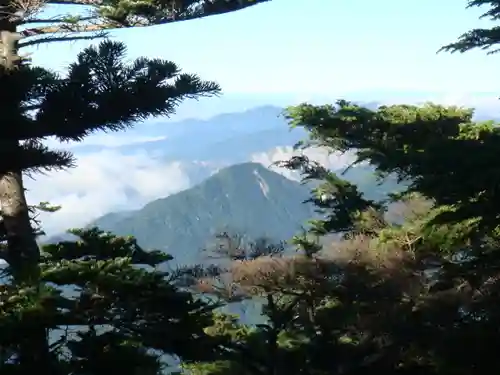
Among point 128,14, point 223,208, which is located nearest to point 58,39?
point 128,14

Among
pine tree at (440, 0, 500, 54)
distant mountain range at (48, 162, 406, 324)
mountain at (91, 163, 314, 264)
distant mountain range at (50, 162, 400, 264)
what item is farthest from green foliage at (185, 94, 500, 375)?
distant mountain range at (50, 162, 400, 264)

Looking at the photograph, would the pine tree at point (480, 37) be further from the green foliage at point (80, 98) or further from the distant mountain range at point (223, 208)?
the distant mountain range at point (223, 208)

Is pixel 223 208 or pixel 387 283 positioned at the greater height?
pixel 387 283

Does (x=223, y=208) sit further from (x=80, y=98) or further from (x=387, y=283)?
(x=80, y=98)

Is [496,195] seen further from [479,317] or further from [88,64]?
[88,64]

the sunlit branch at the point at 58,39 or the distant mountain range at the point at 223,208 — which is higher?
the sunlit branch at the point at 58,39

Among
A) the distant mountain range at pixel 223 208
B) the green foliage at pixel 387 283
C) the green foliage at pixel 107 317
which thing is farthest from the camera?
the distant mountain range at pixel 223 208

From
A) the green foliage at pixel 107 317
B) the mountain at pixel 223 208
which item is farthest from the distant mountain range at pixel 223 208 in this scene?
the green foliage at pixel 107 317

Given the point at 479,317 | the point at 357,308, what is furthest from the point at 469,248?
the point at 357,308

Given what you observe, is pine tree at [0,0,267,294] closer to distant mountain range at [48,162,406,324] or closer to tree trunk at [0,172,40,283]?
tree trunk at [0,172,40,283]

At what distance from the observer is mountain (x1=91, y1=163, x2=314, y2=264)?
70469 millimetres

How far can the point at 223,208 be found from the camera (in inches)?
3233

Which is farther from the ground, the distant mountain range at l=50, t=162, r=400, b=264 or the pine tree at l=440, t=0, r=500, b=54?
the pine tree at l=440, t=0, r=500, b=54

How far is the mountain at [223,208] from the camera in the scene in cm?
7047
